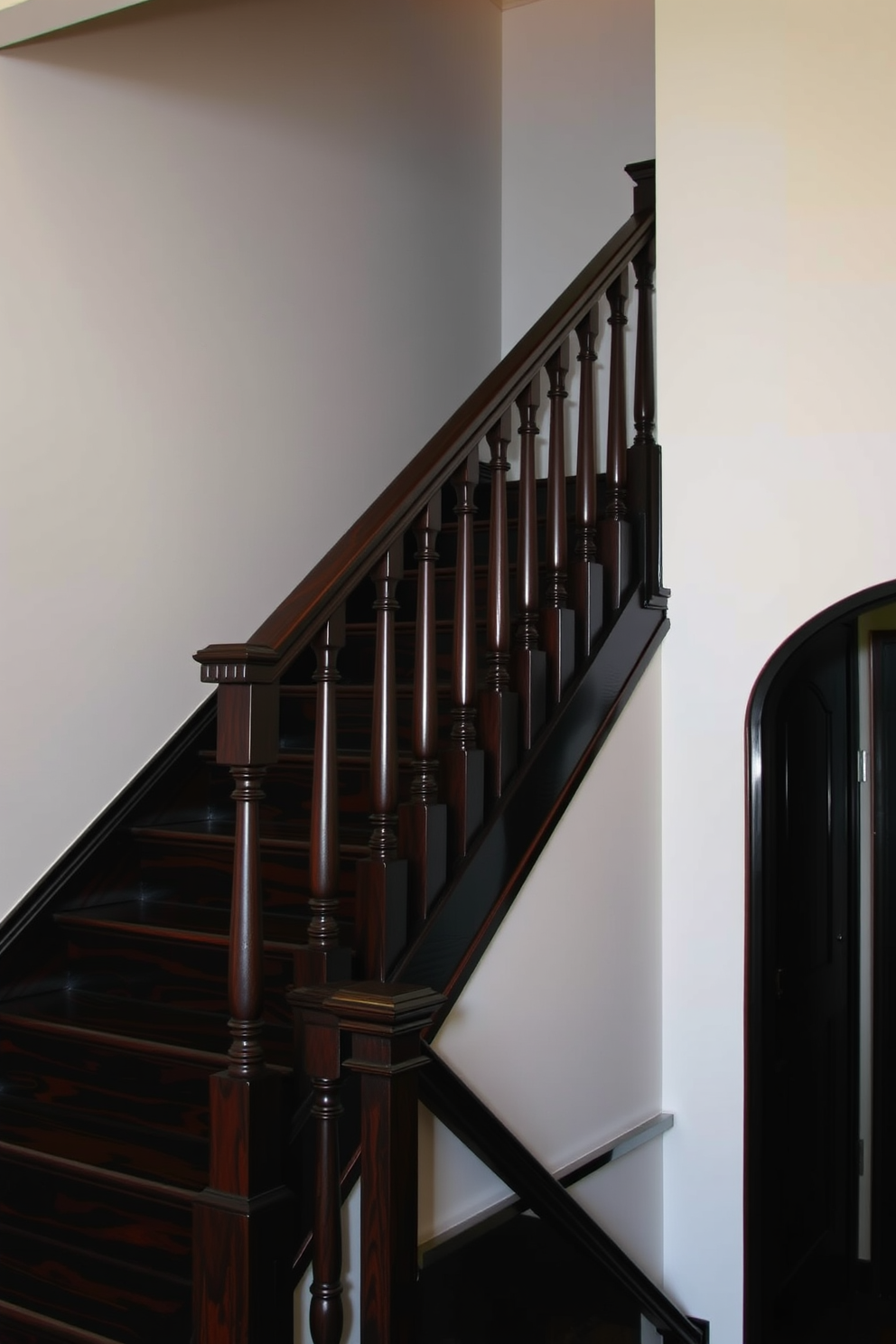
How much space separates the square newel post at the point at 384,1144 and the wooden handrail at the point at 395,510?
58 cm

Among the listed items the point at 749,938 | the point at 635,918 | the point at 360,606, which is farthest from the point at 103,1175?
the point at 360,606

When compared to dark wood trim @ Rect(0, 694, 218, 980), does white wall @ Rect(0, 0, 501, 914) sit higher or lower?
higher

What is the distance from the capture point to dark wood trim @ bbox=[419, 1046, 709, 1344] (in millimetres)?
2355

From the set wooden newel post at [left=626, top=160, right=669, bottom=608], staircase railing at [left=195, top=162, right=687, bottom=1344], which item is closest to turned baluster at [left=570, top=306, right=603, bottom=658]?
staircase railing at [left=195, top=162, right=687, bottom=1344]

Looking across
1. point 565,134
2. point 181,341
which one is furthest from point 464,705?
point 565,134

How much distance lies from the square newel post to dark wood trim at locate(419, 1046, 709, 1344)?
27 cm

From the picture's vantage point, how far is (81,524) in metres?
3.26

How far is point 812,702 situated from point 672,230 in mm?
1567

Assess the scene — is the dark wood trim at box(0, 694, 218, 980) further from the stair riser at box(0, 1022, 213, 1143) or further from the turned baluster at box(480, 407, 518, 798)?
the turned baluster at box(480, 407, 518, 798)

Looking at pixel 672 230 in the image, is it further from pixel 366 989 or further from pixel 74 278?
pixel 366 989

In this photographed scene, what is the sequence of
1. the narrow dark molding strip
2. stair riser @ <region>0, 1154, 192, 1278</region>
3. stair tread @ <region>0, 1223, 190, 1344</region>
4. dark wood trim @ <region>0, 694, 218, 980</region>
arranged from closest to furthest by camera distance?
stair tread @ <region>0, 1223, 190, 1344</region> < stair riser @ <region>0, 1154, 192, 1278</region> < the narrow dark molding strip < dark wood trim @ <region>0, 694, 218, 980</region>

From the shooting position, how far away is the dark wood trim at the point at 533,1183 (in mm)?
2355

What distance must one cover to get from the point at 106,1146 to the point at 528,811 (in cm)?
112

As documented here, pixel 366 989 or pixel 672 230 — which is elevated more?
pixel 672 230
